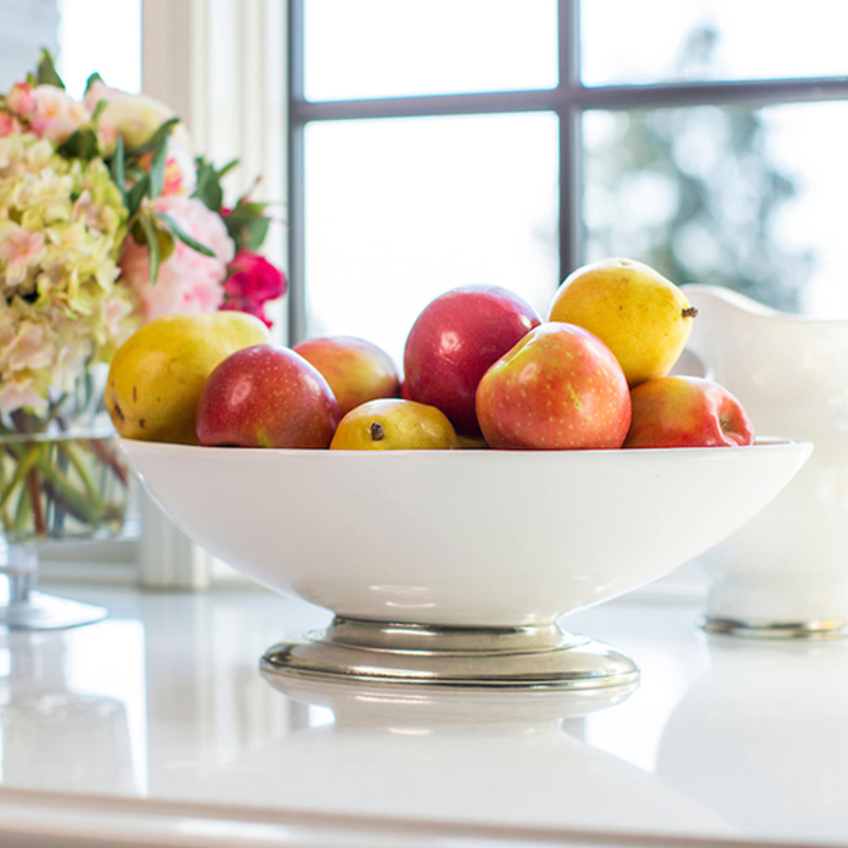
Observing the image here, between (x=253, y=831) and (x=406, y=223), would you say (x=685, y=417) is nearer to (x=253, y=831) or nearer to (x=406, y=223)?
(x=253, y=831)

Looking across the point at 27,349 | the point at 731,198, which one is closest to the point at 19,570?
the point at 27,349

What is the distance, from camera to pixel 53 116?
3.26 ft

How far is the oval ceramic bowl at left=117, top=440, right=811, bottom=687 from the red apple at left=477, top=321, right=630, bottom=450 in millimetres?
27

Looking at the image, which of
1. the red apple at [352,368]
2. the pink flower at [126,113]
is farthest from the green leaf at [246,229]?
the red apple at [352,368]

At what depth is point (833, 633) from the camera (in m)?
0.90

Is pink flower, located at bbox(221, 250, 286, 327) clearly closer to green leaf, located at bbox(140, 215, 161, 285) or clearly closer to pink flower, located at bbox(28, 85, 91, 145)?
green leaf, located at bbox(140, 215, 161, 285)

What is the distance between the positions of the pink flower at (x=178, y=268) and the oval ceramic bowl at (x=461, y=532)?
32cm

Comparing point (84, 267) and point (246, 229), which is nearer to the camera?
point (84, 267)

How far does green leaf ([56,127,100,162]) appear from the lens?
997 millimetres

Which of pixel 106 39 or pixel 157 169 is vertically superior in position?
pixel 106 39

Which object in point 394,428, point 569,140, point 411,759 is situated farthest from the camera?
point 569,140

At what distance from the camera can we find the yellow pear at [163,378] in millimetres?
781

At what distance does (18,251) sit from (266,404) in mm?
369

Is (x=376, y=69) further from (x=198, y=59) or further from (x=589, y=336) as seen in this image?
(x=589, y=336)
